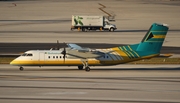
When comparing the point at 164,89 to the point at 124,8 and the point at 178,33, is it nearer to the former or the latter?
the point at 178,33

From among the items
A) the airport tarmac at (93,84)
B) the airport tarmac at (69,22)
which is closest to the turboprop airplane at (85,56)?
the airport tarmac at (93,84)

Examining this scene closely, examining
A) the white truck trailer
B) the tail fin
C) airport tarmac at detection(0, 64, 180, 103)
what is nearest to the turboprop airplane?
the tail fin

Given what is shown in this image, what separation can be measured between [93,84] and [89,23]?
186 feet

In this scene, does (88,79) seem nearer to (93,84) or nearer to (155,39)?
(93,84)

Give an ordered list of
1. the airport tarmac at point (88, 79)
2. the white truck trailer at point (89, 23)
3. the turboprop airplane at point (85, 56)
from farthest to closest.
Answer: the white truck trailer at point (89, 23) < the turboprop airplane at point (85, 56) < the airport tarmac at point (88, 79)

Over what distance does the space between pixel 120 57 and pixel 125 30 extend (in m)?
48.2

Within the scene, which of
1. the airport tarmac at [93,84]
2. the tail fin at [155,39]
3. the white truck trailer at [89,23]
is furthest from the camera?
the white truck trailer at [89,23]

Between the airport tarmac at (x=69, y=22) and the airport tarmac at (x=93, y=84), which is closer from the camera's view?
the airport tarmac at (x=93, y=84)

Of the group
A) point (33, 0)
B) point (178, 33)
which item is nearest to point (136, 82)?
point (178, 33)

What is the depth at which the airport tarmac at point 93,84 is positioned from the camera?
31303mm

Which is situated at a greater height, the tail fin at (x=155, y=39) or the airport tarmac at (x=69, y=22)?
the tail fin at (x=155, y=39)

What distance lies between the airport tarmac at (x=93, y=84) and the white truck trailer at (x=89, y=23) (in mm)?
43623

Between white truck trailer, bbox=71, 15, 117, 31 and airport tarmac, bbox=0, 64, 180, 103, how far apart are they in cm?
4362

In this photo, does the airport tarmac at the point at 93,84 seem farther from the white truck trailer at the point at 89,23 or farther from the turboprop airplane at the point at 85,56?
the white truck trailer at the point at 89,23
